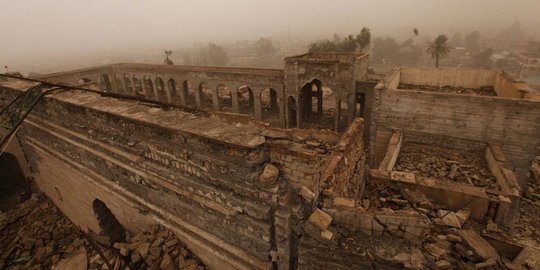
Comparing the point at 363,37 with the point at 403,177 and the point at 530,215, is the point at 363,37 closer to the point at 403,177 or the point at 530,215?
the point at 530,215

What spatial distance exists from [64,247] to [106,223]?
1.30m

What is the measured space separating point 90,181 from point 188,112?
3.59m

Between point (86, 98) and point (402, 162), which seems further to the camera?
point (402, 162)

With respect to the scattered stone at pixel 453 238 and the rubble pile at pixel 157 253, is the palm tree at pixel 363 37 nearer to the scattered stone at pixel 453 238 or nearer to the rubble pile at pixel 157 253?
the scattered stone at pixel 453 238

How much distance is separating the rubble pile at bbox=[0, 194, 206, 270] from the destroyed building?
272 mm

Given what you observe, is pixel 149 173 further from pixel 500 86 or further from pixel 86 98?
pixel 500 86

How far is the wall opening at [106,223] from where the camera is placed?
278 inches

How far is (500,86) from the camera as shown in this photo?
1185 centimetres

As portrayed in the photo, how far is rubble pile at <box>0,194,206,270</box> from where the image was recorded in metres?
4.86

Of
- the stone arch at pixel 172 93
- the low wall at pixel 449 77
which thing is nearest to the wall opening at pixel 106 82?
the stone arch at pixel 172 93

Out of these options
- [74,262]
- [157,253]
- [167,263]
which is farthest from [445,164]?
[74,262]

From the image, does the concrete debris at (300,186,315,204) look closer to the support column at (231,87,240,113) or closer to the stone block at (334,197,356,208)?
the stone block at (334,197,356,208)

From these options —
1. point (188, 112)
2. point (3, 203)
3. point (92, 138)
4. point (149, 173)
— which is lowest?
point (3, 203)

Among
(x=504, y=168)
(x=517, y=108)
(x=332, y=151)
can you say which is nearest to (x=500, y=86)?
(x=517, y=108)
